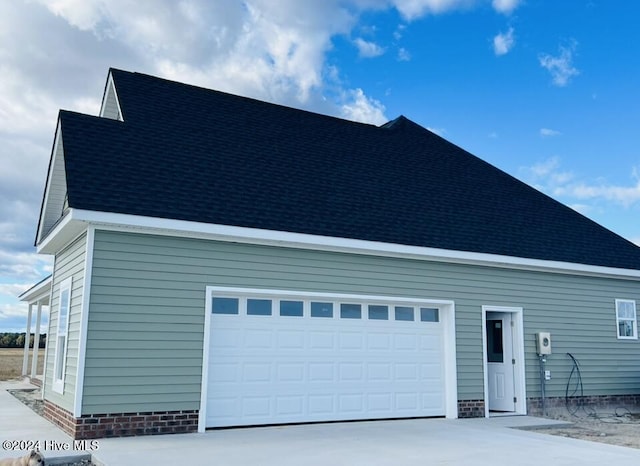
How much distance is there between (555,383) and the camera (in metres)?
12.5

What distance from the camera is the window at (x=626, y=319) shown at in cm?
1384

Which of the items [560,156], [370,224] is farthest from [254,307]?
[560,156]

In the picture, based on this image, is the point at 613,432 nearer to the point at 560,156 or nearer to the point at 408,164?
the point at 408,164

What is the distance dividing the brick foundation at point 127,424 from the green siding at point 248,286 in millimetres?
110

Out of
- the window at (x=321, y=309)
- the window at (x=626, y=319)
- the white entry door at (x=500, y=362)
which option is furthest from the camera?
the window at (x=626, y=319)

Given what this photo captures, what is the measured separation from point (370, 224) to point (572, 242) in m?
5.83

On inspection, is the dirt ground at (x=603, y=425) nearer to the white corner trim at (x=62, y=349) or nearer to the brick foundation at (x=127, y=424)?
the brick foundation at (x=127, y=424)

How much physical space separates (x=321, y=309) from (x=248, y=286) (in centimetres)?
152

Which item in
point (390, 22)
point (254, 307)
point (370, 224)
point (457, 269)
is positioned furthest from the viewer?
point (390, 22)

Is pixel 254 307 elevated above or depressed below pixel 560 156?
below

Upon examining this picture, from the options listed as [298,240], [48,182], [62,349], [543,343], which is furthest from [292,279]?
[543,343]

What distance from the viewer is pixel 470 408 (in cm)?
1133

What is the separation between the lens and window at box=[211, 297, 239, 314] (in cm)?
936

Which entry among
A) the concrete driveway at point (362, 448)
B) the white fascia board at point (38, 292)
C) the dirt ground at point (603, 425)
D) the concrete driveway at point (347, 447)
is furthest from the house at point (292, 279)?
the white fascia board at point (38, 292)
